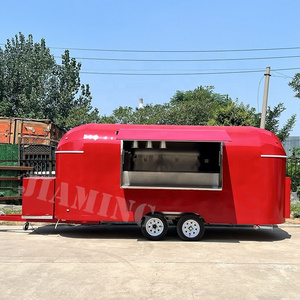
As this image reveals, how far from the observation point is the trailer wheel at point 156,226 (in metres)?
9.18

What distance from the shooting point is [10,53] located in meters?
33.9

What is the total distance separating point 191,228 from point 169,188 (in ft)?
4.22

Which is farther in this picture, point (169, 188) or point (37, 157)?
point (37, 157)

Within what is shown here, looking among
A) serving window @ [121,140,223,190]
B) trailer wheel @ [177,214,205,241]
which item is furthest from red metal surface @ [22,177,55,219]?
trailer wheel @ [177,214,205,241]

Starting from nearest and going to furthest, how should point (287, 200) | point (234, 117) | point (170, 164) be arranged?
point (287, 200) → point (170, 164) → point (234, 117)

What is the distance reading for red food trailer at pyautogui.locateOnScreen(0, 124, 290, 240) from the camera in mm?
9164

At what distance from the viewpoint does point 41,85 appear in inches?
1245

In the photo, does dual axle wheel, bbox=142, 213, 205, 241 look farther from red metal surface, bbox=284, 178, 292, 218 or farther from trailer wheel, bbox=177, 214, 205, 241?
red metal surface, bbox=284, 178, 292, 218

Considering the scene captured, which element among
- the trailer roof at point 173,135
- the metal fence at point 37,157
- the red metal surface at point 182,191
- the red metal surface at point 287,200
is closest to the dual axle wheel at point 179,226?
the red metal surface at point 182,191

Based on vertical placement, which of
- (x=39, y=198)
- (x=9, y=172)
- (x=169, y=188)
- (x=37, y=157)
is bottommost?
(x=39, y=198)

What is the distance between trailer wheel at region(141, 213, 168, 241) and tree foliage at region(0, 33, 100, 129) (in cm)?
2316

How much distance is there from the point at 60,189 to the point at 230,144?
4.97 m

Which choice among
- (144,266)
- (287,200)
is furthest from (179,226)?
(287,200)

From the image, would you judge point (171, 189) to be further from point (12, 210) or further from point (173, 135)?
point (12, 210)
